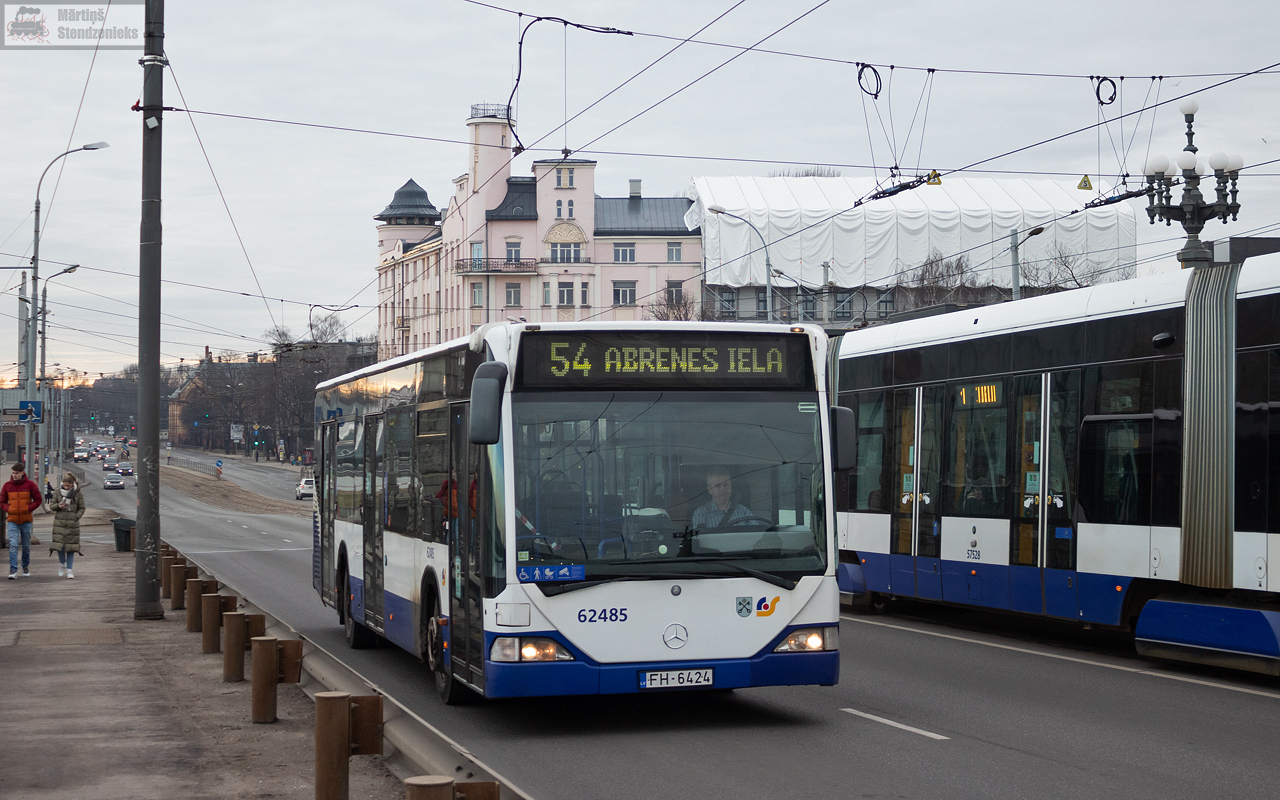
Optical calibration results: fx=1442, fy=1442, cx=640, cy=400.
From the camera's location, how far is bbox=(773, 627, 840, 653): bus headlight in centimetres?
913

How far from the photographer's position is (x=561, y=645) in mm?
8781

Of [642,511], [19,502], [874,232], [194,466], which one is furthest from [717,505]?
[194,466]

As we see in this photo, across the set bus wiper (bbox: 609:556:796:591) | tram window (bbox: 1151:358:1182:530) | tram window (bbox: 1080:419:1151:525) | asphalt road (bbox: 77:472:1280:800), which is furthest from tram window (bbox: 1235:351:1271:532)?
bus wiper (bbox: 609:556:796:591)

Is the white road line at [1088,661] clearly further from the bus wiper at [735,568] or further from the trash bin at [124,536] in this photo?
the trash bin at [124,536]

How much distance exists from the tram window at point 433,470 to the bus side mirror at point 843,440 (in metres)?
2.59

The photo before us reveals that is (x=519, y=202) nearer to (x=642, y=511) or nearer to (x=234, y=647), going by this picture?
(x=234, y=647)

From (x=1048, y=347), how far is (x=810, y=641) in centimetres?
543

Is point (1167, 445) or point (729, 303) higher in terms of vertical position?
point (729, 303)

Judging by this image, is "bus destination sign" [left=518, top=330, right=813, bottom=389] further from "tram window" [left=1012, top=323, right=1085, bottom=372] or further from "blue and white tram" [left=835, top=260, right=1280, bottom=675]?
"tram window" [left=1012, top=323, right=1085, bottom=372]

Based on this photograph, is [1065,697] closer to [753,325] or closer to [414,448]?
[753,325]

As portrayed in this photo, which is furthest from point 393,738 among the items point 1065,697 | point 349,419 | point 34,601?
point 34,601

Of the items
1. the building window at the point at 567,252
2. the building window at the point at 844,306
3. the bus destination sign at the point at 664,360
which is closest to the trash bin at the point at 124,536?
the bus destination sign at the point at 664,360

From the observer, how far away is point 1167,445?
38.3 ft

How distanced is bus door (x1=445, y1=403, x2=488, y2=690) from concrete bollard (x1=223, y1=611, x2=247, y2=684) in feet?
8.10
